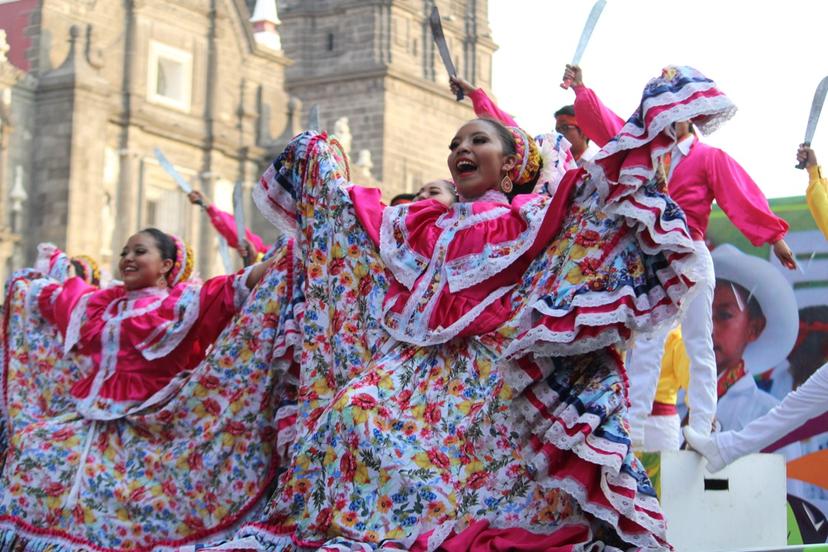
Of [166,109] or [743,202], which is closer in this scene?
[743,202]

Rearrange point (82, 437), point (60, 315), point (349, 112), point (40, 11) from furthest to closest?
point (349, 112) < point (40, 11) < point (60, 315) < point (82, 437)

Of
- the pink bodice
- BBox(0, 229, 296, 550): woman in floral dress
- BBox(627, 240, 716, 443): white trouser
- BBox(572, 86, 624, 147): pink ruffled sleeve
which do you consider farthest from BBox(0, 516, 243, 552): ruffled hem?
BBox(572, 86, 624, 147): pink ruffled sleeve

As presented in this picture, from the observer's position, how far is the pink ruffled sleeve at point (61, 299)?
669 centimetres

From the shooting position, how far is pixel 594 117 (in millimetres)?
5980

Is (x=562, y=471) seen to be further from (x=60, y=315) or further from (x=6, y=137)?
(x=6, y=137)

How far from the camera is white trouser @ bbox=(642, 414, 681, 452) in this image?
6824 mm

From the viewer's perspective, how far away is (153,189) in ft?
86.6

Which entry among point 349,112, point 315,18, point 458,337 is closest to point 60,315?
point 458,337

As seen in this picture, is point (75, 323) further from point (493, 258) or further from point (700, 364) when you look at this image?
point (700, 364)

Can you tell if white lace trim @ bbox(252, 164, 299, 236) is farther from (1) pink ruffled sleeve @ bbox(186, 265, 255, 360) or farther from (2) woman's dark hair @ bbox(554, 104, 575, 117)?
(2) woman's dark hair @ bbox(554, 104, 575, 117)

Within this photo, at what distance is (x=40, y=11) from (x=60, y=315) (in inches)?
764

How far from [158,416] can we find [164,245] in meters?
0.95

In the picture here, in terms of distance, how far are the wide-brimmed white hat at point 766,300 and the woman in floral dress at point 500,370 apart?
3904mm

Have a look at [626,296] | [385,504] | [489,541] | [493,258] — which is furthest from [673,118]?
[385,504]
